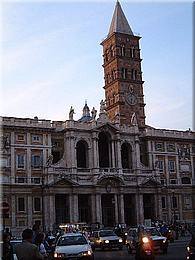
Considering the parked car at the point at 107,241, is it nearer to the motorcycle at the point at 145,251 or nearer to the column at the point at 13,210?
the motorcycle at the point at 145,251

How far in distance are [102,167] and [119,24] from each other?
28120mm

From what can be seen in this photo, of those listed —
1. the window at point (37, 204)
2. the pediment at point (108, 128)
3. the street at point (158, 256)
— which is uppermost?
the pediment at point (108, 128)

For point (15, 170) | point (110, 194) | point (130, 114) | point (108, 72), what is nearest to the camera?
point (15, 170)

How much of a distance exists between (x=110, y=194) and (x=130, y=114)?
54.2ft

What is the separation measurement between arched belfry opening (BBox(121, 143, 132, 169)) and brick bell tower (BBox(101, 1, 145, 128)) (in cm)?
566

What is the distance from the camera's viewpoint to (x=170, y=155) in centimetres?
7412

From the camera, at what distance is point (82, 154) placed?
67750 millimetres

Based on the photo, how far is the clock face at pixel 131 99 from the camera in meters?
78.4

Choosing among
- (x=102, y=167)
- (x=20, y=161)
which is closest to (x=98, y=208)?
(x=102, y=167)

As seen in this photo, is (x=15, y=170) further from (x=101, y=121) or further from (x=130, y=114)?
(x=130, y=114)

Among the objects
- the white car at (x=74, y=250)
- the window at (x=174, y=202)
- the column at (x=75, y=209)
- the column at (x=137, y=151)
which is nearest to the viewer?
the white car at (x=74, y=250)

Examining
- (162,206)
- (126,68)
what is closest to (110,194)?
(162,206)

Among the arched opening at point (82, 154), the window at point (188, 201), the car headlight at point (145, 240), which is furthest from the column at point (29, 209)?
the car headlight at point (145, 240)

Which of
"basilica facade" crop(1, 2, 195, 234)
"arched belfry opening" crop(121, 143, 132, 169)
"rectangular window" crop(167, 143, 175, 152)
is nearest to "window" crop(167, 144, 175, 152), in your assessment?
"rectangular window" crop(167, 143, 175, 152)
